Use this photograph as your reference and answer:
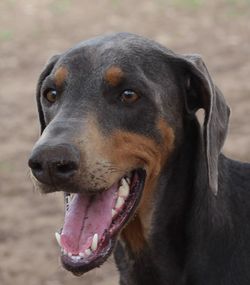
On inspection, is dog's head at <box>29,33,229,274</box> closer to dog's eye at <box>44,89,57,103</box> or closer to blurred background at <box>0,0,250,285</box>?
dog's eye at <box>44,89,57,103</box>

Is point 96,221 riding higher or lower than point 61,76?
lower

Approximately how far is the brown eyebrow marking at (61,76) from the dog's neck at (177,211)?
2.25ft

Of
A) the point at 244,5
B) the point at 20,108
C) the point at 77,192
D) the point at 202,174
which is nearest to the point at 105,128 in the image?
the point at 77,192

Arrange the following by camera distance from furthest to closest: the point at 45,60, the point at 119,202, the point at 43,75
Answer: the point at 45,60
the point at 43,75
the point at 119,202

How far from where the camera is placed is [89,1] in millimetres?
16047

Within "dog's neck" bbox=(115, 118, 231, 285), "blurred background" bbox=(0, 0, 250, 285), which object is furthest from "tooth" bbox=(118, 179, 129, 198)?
"blurred background" bbox=(0, 0, 250, 285)

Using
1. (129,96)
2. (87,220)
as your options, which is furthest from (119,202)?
(129,96)

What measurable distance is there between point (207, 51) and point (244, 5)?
2.66m

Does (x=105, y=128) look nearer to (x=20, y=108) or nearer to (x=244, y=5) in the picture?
(x=20, y=108)

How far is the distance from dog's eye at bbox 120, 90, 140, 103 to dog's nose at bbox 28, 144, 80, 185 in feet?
1.54

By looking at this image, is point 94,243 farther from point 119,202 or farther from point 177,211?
point 177,211

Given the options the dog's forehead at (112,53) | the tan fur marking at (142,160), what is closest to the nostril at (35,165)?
the tan fur marking at (142,160)

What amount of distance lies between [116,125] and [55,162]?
0.46m

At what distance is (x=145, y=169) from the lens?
4477 millimetres
